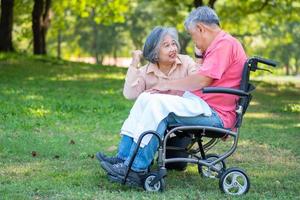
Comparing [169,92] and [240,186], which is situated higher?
[169,92]

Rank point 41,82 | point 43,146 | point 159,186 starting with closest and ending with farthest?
1. point 159,186
2. point 43,146
3. point 41,82

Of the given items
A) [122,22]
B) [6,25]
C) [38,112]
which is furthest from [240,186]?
[122,22]

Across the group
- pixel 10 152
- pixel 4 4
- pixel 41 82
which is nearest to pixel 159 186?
pixel 10 152

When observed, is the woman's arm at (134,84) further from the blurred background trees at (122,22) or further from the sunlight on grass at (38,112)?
the blurred background trees at (122,22)

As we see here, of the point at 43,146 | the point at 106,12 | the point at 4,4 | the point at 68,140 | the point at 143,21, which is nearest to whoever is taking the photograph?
the point at 43,146

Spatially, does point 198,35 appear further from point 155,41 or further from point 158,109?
point 158,109

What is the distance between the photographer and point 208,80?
5168mm

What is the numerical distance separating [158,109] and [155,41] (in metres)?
0.75

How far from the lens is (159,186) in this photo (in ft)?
16.9

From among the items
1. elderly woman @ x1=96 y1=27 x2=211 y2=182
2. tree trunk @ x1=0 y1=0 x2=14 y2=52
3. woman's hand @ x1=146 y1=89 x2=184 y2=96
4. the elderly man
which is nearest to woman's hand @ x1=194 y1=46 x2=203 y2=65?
elderly woman @ x1=96 y1=27 x2=211 y2=182

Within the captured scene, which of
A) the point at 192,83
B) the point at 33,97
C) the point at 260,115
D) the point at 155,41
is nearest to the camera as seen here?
the point at 192,83

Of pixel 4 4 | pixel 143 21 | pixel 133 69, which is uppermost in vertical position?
pixel 133 69

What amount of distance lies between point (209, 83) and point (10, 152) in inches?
110

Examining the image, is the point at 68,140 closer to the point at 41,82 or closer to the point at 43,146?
the point at 43,146
